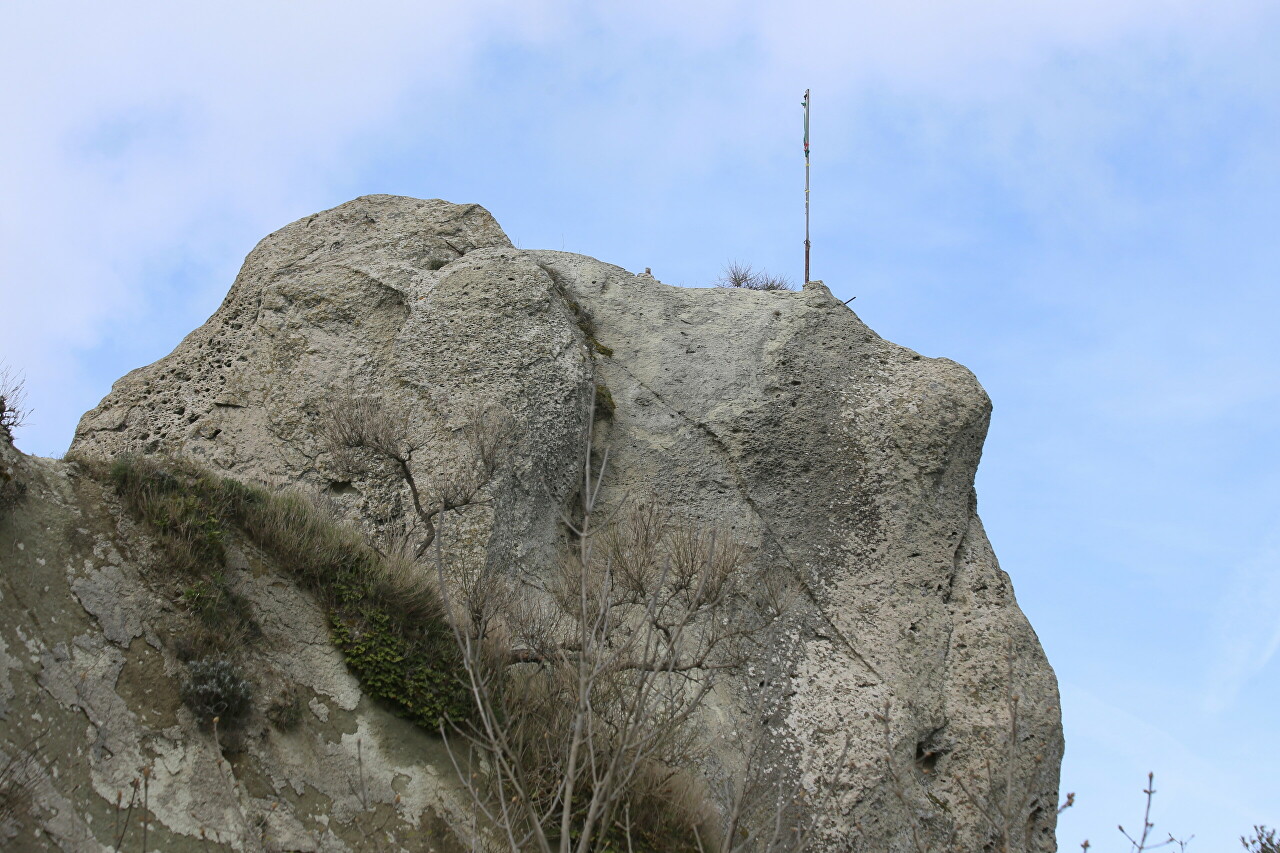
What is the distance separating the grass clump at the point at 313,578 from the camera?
27.9ft

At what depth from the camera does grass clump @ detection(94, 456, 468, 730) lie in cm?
851

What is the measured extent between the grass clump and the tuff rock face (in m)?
1.60

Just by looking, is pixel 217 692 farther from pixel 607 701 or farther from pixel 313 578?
pixel 607 701

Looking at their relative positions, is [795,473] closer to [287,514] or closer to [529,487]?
[529,487]

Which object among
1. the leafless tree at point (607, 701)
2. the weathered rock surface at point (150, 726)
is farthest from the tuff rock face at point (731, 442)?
the weathered rock surface at point (150, 726)

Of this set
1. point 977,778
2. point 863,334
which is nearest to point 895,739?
point 977,778

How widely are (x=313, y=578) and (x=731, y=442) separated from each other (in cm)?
493

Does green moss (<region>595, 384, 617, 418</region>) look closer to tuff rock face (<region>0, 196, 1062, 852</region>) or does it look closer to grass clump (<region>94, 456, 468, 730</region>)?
tuff rock face (<region>0, 196, 1062, 852</region>)

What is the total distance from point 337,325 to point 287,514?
390cm

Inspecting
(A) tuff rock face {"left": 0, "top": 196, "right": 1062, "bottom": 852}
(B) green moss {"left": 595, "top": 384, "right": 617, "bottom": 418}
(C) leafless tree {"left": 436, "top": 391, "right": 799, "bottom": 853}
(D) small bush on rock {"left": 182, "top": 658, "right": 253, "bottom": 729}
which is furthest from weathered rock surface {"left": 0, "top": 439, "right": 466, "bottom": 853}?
(B) green moss {"left": 595, "top": 384, "right": 617, "bottom": 418}

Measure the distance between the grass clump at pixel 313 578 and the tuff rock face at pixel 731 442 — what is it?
160 cm

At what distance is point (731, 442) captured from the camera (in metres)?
12.3

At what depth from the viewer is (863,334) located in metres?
13.2

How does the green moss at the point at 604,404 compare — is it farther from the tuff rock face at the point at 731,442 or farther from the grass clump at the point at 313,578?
the grass clump at the point at 313,578
